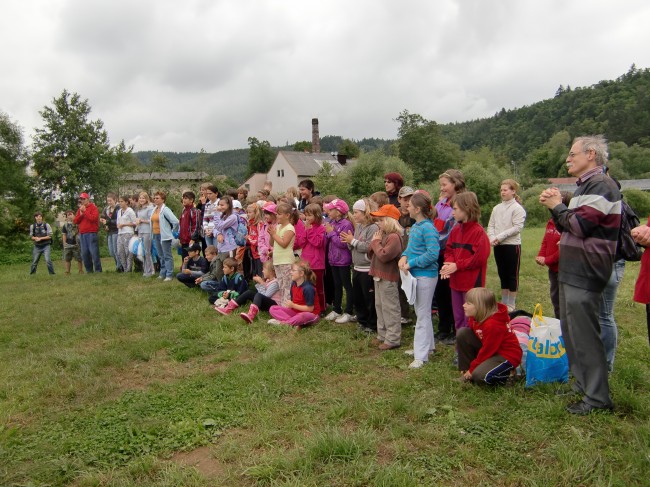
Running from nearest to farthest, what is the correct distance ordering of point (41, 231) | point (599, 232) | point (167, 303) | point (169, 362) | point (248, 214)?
point (599, 232) → point (169, 362) → point (167, 303) → point (248, 214) → point (41, 231)

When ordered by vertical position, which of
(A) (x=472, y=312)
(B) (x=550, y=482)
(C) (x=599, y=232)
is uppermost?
(C) (x=599, y=232)

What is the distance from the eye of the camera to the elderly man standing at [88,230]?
11.7 m

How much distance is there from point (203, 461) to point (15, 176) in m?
33.2

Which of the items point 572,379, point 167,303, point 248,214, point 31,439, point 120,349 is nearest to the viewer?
point 31,439

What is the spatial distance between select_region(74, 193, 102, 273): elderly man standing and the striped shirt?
11.3m

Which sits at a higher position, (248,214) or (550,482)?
(248,214)

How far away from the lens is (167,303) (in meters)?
8.22

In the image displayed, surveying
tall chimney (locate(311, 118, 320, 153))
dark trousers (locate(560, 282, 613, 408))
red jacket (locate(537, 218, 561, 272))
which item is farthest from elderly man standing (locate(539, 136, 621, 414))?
tall chimney (locate(311, 118, 320, 153))

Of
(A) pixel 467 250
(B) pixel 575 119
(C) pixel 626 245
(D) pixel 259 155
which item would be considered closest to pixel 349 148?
(D) pixel 259 155

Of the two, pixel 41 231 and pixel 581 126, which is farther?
pixel 581 126

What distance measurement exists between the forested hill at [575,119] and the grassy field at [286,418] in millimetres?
75180

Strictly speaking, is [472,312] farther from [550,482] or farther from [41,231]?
[41,231]

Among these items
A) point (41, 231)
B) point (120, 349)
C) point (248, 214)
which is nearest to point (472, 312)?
point (120, 349)

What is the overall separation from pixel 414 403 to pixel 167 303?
5.55 metres
